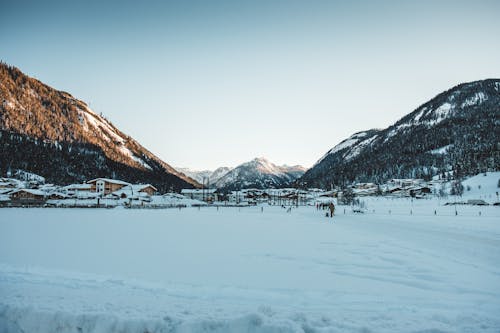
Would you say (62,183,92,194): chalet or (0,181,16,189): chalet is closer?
(0,181,16,189): chalet

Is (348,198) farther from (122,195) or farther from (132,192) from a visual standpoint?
(122,195)

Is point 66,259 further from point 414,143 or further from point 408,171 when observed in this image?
point 414,143

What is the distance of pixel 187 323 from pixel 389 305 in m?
4.16

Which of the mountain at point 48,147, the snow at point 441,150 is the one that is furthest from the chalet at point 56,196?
the snow at point 441,150

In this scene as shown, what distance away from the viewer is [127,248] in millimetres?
12547

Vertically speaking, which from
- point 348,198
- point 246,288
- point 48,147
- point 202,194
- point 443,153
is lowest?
point 348,198

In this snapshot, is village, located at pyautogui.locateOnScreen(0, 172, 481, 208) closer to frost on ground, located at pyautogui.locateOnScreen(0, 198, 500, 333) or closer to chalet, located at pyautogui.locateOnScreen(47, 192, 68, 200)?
chalet, located at pyautogui.locateOnScreen(47, 192, 68, 200)

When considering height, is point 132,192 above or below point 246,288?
above

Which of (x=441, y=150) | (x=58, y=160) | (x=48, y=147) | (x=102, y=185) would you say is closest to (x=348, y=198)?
(x=102, y=185)

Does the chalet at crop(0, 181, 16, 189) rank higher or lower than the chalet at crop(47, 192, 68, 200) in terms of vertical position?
higher

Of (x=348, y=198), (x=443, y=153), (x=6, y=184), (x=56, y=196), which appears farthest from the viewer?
(x=443, y=153)

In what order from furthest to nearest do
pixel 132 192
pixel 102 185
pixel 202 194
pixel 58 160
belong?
pixel 58 160
pixel 202 194
pixel 102 185
pixel 132 192

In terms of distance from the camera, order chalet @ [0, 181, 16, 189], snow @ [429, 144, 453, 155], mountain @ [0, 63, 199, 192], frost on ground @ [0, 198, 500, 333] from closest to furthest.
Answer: frost on ground @ [0, 198, 500, 333] → chalet @ [0, 181, 16, 189] → mountain @ [0, 63, 199, 192] → snow @ [429, 144, 453, 155]

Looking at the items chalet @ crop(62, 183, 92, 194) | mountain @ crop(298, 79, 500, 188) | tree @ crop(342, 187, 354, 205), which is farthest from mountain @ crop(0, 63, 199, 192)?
mountain @ crop(298, 79, 500, 188)
